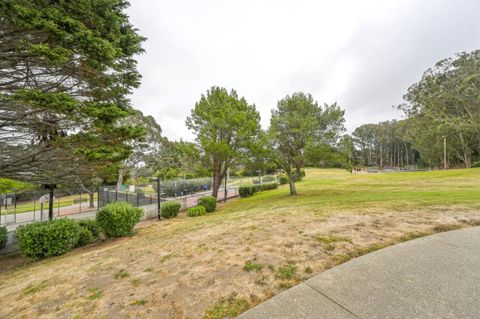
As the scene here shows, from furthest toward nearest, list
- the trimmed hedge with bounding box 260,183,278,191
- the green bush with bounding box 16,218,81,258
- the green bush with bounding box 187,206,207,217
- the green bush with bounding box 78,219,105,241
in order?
the trimmed hedge with bounding box 260,183,278,191
the green bush with bounding box 187,206,207,217
the green bush with bounding box 78,219,105,241
the green bush with bounding box 16,218,81,258

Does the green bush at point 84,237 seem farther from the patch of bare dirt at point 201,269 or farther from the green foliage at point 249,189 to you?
the green foliage at point 249,189

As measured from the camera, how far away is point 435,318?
191 cm

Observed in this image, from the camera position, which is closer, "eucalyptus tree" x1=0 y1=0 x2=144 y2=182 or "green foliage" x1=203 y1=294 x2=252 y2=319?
"green foliage" x1=203 y1=294 x2=252 y2=319

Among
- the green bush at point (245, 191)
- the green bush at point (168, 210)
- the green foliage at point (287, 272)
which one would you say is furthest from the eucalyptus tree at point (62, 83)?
the green bush at point (245, 191)

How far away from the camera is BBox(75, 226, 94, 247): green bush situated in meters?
6.95

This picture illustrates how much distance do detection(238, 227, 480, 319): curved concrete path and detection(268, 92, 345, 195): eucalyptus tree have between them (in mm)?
10695

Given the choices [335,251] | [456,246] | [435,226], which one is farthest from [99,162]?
[435,226]

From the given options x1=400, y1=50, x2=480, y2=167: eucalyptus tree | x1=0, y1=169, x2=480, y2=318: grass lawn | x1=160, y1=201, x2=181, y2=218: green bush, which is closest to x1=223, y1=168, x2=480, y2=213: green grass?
x1=0, y1=169, x2=480, y2=318: grass lawn

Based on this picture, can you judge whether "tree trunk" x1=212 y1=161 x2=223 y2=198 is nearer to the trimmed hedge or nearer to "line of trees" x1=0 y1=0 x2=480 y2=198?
"line of trees" x1=0 y1=0 x2=480 y2=198

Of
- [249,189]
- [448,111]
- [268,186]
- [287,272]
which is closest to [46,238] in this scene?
[287,272]

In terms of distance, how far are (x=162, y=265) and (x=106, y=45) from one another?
15.4 feet

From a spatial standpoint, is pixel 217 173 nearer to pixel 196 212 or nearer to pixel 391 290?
pixel 196 212

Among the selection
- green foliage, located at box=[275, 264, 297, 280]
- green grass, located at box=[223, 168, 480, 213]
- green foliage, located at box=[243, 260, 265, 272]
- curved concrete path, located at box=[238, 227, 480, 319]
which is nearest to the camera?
curved concrete path, located at box=[238, 227, 480, 319]

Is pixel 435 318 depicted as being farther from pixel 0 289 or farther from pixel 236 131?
pixel 236 131
